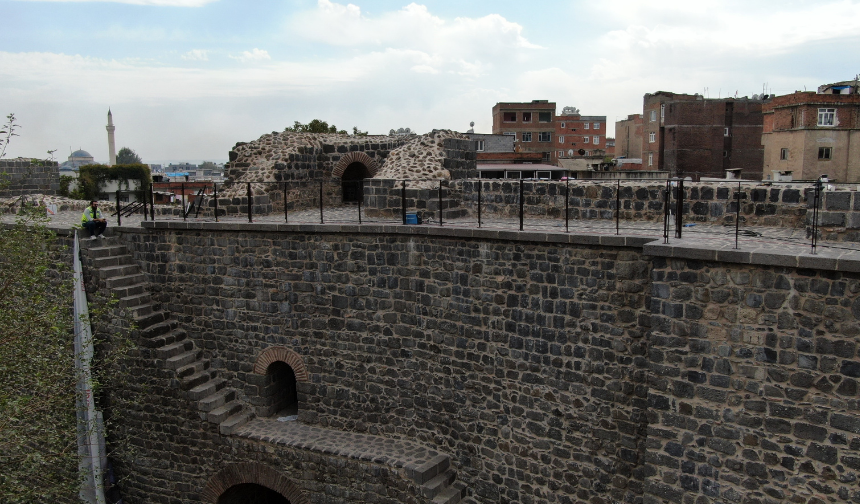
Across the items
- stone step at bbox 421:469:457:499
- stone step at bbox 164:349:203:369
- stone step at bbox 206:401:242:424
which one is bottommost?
stone step at bbox 421:469:457:499

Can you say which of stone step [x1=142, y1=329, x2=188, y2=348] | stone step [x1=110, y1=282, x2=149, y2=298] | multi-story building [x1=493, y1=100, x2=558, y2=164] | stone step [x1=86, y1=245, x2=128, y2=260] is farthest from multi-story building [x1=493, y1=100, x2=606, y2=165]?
stone step [x1=142, y1=329, x2=188, y2=348]

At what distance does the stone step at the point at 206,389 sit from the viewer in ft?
39.4

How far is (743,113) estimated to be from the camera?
36.9 m

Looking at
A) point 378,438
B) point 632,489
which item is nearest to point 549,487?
point 632,489

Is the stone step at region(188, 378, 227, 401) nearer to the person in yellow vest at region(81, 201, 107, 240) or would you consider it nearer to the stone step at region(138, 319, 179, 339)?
the stone step at region(138, 319, 179, 339)

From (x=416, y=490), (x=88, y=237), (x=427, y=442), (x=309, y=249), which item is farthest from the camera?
(x=88, y=237)

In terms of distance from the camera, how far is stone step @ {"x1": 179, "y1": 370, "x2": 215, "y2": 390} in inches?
477

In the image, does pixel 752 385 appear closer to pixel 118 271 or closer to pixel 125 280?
pixel 125 280

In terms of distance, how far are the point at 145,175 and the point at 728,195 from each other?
55.3 metres

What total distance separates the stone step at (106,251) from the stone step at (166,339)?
2.01m

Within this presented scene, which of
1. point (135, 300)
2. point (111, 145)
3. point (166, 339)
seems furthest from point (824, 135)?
point (111, 145)

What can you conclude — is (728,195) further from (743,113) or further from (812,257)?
(743,113)

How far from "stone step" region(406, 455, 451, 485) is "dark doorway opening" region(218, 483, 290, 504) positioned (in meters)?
3.64

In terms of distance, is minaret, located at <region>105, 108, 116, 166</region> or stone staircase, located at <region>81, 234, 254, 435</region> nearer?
stone staircase, located at <region>81, 234, 254, 435</region>
